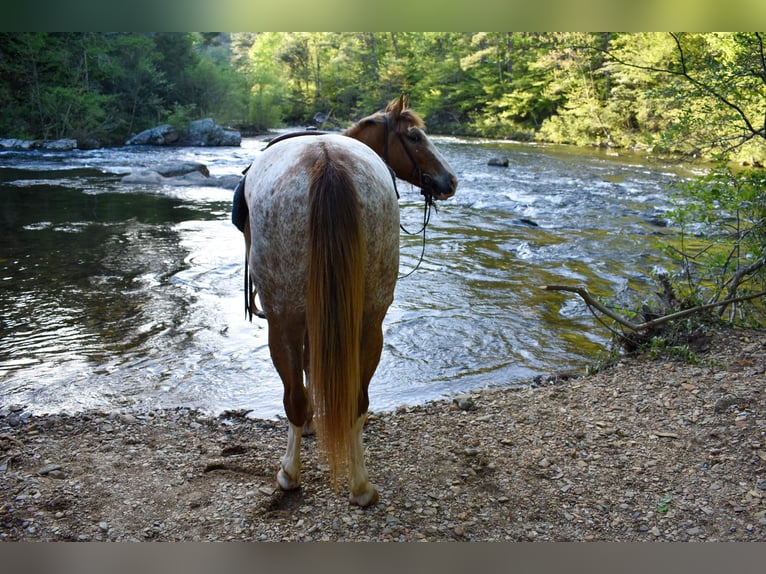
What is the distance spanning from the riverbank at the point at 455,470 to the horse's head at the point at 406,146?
5.12ft

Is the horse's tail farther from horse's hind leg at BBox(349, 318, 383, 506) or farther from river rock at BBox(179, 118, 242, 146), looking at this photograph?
river rock at BBox(179, 118, 242, 146)

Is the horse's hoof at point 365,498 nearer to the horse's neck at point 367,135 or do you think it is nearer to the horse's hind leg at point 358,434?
the horse's hind leg at point 358,434

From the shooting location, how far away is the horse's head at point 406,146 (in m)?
3.83

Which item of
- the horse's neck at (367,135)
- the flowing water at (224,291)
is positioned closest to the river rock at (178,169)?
the flowing water at (224,291)

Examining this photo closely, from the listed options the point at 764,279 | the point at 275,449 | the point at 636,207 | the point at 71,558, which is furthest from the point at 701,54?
the point at 636,207

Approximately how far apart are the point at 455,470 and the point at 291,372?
3.35 ft

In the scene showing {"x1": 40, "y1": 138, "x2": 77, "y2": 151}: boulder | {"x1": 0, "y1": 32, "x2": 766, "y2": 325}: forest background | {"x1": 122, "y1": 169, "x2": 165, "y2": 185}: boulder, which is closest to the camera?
{"x1": 122, "y1": 169, "x2": 165, "y2": 185}: boulder

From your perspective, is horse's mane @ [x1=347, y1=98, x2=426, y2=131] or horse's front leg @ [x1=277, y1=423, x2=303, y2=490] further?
horse's mane @ [x1=347, y1=98, x2=426, y2=131]

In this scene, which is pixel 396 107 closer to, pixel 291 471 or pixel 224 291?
pixel 291 471

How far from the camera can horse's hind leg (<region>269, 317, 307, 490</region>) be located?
249 centimetres

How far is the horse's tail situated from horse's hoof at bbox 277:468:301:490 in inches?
16.3

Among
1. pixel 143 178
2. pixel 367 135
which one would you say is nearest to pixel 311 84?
pixel 143 178

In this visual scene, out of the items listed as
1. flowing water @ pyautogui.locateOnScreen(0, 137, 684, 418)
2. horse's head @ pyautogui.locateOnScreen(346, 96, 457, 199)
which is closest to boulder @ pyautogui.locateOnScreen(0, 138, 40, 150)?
flowing water @ pyautogui.locateOnScreen(0, 137, 684, 418)

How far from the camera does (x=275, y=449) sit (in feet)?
10.7
